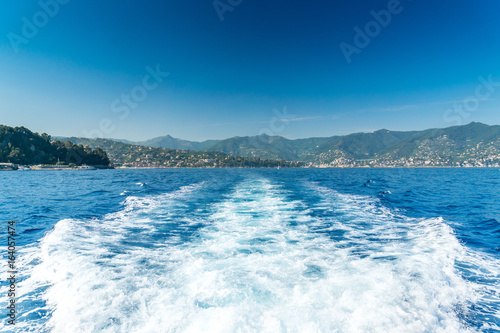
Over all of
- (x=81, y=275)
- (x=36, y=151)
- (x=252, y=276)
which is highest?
(x=36, y=151)

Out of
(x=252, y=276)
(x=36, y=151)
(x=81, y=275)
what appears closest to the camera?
(x=81, y=275)

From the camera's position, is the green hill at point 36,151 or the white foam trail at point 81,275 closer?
the white foam trail at point 81,275

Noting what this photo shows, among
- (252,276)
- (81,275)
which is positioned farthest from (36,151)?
(252,276)

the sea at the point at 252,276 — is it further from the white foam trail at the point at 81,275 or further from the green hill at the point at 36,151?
the green hill at the point at 36,151

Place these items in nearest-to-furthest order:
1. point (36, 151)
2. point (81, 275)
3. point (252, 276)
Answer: point (81, 275) < point (252, 276) < point (36, 151)

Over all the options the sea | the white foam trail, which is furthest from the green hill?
the white foam trail

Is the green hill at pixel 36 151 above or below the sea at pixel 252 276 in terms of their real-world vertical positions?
above

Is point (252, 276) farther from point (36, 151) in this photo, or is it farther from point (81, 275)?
point (36, 151)

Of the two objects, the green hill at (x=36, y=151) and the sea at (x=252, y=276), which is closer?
the sea at (x=252, y=276)

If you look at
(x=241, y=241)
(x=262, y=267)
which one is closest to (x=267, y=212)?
(x=241, y=241)

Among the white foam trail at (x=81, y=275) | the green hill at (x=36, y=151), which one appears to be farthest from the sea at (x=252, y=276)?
the green hill at (x=36, y=151)

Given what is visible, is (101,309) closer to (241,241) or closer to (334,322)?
(334,322)

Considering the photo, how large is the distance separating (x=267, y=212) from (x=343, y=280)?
11.6 meters

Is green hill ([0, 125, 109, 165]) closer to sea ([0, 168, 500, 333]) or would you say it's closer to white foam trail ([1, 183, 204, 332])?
sea ([0, 168, 500, 333])
